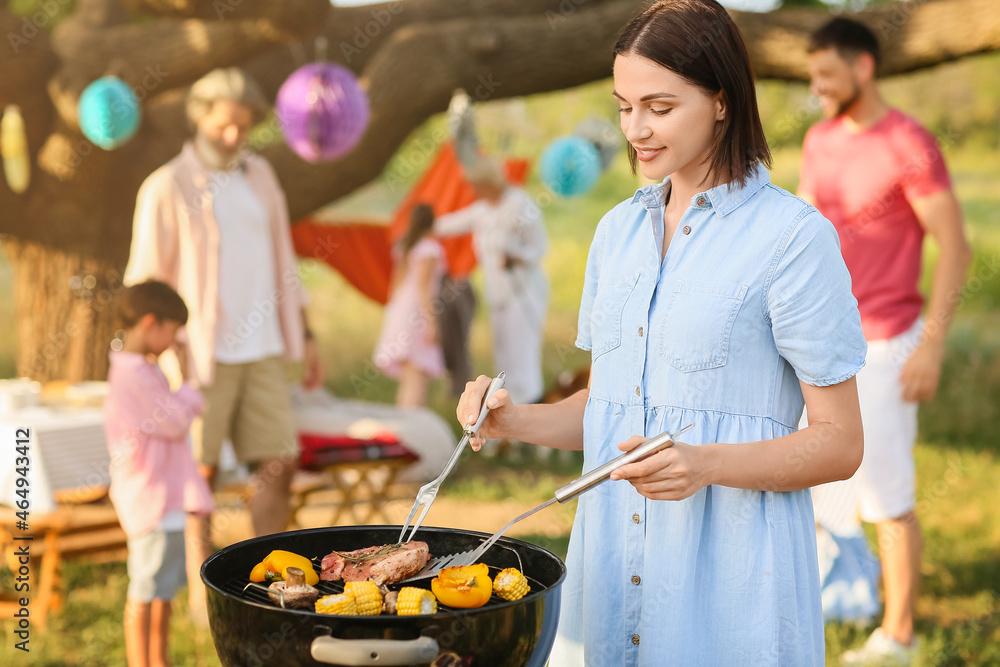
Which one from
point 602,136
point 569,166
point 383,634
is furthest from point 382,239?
point 383,634

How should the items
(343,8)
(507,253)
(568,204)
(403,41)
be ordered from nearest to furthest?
(403,41)
(343,8)
(507,253)
(568,204)

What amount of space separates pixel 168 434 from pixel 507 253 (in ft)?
11.8

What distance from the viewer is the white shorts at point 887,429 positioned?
308cm

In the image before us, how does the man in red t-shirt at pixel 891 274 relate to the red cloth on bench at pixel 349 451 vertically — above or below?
above

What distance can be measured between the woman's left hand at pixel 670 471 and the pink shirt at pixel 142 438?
6.74 ft

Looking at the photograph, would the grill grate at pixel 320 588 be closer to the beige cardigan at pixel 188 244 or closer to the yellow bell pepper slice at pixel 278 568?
the yellow bell pepper slice at pixel 278 568

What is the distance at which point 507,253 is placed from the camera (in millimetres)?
6266

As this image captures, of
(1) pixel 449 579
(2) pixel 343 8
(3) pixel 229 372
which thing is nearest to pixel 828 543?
(3) pixel 229 372

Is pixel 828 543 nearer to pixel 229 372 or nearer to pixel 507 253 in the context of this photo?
pixel 229 372

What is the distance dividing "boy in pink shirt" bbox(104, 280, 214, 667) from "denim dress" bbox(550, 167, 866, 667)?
182 cm

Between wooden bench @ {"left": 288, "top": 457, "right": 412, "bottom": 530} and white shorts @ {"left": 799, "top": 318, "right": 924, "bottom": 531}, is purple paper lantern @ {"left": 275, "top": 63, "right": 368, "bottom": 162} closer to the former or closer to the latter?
wooden bench @ {"left": 288, "top": 457, "right": 412, "bottom": 530}

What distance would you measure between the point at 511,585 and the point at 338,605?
25cm

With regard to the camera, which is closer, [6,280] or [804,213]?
[804,213]

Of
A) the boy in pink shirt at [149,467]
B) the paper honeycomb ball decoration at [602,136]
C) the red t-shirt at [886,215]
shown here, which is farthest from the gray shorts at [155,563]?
the paper honeycomb ball decoration at [602,136]
